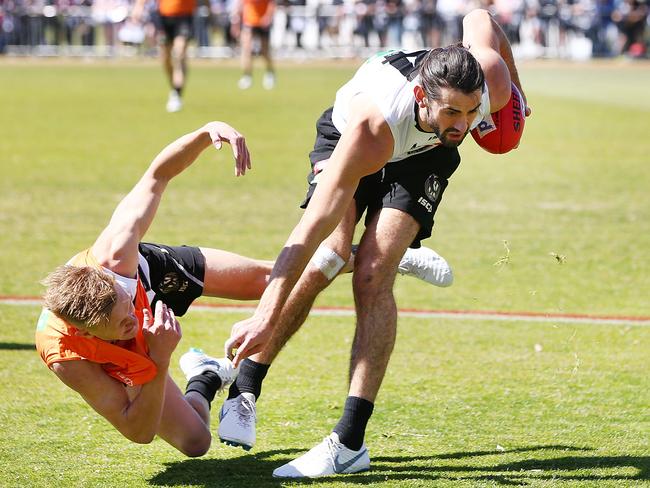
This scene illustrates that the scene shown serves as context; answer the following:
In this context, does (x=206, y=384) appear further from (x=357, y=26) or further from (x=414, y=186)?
(x=357, y=26)

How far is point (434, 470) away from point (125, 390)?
1.36m

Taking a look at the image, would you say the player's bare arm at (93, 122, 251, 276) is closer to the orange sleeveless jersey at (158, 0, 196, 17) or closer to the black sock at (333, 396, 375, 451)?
the black sock at (333, 396, 375, 451)

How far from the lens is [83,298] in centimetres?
424

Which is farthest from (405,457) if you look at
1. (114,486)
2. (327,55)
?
(327,55)

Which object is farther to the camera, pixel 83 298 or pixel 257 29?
pixel 257 29

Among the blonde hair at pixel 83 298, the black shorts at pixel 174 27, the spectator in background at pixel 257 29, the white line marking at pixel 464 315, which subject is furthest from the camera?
the spectator in background at pixel 257 29

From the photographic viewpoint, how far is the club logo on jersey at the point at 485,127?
17.8 feet

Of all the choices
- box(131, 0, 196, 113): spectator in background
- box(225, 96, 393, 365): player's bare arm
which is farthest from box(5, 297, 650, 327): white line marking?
box(131, 0, 196, 113): spectator in background

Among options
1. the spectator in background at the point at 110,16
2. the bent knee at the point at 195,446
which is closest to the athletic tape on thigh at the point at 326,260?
the bent knee at the point at 195,446

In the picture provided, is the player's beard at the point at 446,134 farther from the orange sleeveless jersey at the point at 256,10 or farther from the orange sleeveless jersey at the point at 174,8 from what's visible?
the orange sleeveless jersey at the point at 256,10

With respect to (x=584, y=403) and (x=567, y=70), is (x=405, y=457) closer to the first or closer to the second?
(x=584, y=403)

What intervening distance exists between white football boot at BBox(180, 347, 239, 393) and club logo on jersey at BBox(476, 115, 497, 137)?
166cm

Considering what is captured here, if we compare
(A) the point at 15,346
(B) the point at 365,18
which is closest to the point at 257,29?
(B) the point at 365,18

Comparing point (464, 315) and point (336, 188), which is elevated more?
point (336, 188)
